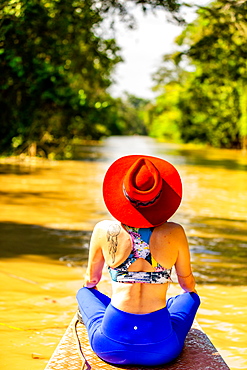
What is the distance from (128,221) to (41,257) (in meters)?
4.51

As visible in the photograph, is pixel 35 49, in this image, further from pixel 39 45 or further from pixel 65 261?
pixel 65 261

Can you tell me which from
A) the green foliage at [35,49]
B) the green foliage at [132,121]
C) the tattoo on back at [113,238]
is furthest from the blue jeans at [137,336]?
the green foliage at [132,121]

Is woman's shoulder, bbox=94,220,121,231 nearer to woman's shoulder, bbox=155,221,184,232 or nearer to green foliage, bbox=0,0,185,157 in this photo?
woman's shoulder, bbox=155,221,184,232

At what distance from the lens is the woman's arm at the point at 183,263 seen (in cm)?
339

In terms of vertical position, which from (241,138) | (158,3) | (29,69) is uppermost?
(158,3)

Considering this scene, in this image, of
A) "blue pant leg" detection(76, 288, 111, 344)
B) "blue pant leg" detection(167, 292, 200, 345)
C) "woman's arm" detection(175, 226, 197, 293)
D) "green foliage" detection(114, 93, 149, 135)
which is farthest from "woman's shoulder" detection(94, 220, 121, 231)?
"green foliage" detection(114, 93, 149, 135)

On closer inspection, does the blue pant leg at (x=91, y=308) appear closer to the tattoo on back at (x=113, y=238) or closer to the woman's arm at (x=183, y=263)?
the tattoo on back at (x=113, y=238)

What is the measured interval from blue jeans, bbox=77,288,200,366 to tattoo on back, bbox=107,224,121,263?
326mm

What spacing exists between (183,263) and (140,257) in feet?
1.11

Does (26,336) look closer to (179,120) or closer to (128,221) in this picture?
(128,221)

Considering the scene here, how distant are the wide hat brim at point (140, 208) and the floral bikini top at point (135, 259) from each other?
7 cm

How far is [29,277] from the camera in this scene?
6.54 m

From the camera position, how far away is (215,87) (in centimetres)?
4909

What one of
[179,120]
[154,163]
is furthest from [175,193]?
[179,120]
